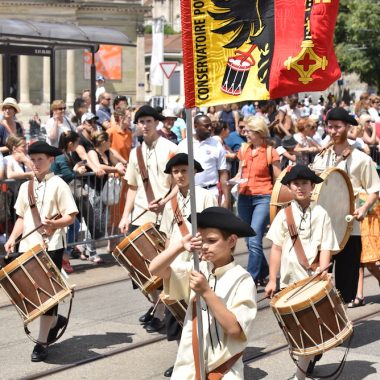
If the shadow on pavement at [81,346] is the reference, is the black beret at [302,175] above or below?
above

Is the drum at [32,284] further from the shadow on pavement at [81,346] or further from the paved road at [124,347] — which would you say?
the shadow on pavement at [81,346]

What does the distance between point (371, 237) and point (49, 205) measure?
3610 mm

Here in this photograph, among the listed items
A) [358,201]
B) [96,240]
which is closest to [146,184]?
[358,201]

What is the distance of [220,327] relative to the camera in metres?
6.06

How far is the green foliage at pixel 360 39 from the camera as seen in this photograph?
57531 mm

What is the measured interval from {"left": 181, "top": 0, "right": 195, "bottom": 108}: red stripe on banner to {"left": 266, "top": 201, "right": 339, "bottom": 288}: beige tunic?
99.9 inches

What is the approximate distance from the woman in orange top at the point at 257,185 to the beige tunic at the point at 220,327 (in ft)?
17.2

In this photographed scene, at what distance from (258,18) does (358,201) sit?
408 centimetres

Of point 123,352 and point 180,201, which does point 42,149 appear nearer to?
point 180,201

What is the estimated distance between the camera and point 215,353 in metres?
6.02

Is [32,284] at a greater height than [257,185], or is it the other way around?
[257,185]

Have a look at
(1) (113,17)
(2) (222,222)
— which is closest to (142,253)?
(2) (222,222)

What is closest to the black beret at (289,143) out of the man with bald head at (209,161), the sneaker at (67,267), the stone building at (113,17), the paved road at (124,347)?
the man with bald head at (209,161)

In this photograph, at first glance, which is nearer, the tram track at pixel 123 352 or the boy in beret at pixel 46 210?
the tram track at pixel 123 352
